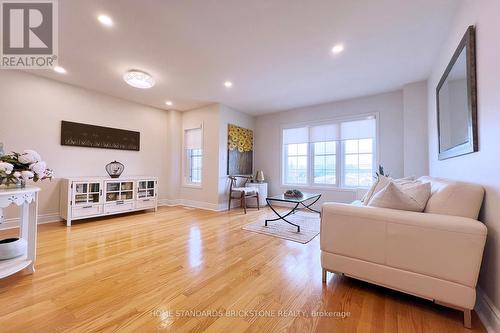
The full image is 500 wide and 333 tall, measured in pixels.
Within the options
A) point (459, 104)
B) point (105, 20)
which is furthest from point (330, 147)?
point (105, 20)

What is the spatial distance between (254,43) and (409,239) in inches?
102

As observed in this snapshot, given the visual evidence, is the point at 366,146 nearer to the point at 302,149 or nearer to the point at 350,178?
the point at 350,178

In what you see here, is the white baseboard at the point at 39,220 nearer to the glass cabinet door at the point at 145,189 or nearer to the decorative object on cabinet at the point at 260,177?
the glass cabinet door at the point at 145,189

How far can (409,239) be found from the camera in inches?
55.3

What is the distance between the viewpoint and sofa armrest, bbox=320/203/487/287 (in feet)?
4.08

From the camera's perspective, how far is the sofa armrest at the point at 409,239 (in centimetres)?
124

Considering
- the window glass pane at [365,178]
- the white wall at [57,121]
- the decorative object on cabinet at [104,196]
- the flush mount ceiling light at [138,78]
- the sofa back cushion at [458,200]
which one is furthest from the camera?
the window glass pane at [365,178]

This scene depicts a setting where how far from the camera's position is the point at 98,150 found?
4.17m

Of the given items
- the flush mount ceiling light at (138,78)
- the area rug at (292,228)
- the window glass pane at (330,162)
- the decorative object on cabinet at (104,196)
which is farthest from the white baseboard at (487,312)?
the decorative object on cabinet at (104,196)

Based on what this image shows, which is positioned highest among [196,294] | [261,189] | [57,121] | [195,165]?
[57,121]

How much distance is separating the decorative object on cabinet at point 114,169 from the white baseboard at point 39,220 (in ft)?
3.62

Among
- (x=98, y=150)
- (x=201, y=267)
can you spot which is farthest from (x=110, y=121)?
(x=201, y=267)

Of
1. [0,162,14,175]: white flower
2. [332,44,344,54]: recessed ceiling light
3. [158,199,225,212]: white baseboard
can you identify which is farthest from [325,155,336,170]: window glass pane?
[0,162,14,175]: white flower

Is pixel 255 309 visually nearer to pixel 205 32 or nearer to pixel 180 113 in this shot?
pixel 205 32
